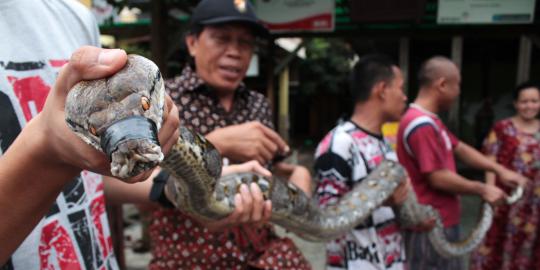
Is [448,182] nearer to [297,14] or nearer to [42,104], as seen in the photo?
[42,104]

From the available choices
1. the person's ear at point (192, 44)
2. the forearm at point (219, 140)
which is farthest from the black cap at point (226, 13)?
the forearm at point (219, 140)

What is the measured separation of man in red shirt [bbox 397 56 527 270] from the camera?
3250mm

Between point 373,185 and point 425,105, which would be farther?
point 425,105

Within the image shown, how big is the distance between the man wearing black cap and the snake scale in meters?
0.15

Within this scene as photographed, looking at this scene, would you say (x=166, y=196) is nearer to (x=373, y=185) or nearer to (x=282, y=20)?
(x=373, y=185)

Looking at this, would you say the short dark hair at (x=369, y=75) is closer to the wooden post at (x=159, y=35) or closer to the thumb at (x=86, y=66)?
the thumb at (x=86, y=66)

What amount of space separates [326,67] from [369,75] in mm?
11835

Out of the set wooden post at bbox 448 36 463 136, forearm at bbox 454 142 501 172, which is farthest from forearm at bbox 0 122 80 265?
wooden post at bbox 448 36 463 136

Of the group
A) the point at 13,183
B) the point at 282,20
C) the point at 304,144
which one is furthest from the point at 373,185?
the point at 304,144

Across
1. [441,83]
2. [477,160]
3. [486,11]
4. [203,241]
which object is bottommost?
[477,160]

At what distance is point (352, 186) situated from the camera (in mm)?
2865

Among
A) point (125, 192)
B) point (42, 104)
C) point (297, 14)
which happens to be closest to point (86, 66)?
point (42, 104)

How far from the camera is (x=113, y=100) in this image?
2.63ft

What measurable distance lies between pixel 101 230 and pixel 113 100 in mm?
681
